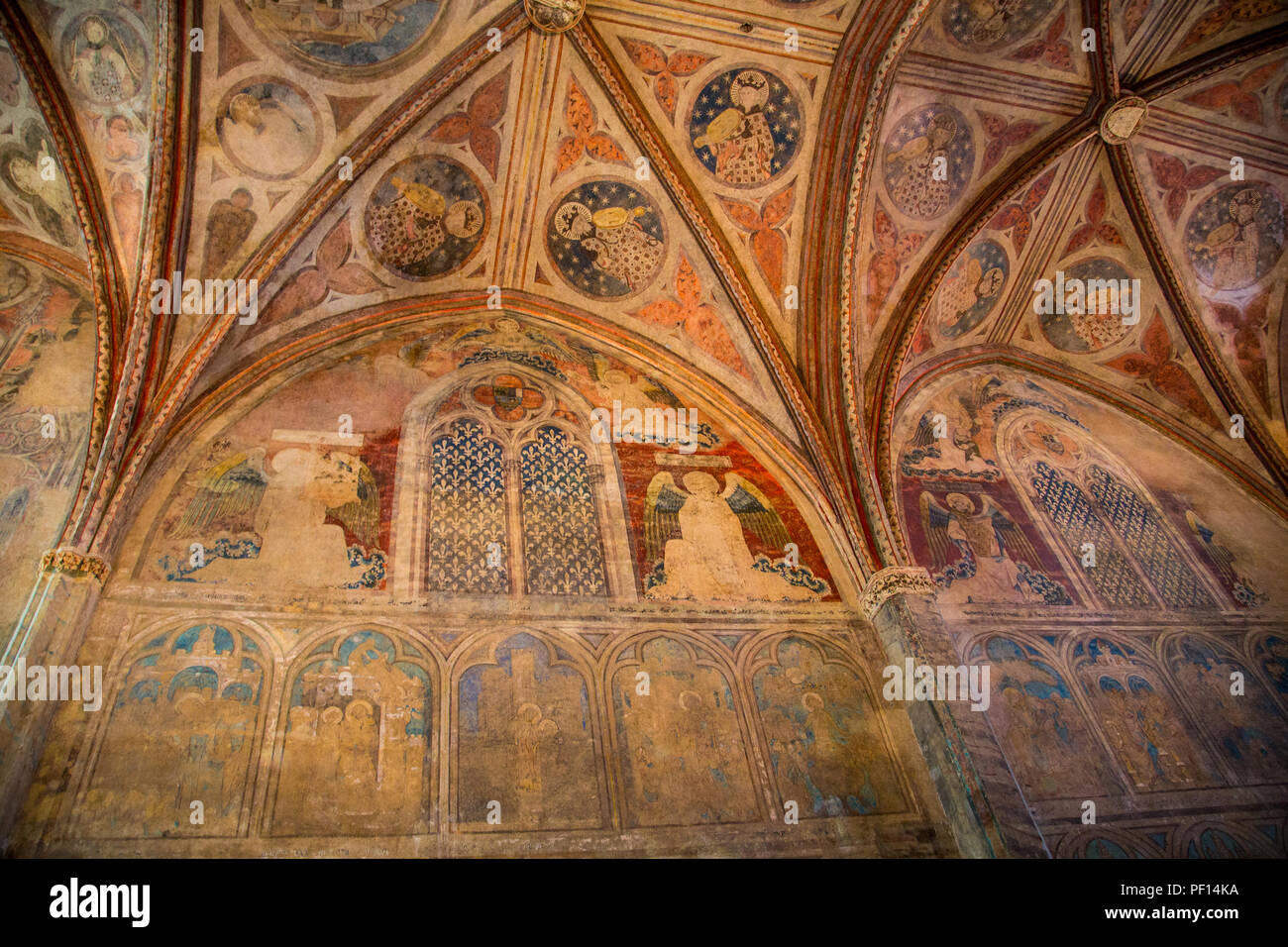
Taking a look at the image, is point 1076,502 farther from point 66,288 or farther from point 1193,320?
point 66,288

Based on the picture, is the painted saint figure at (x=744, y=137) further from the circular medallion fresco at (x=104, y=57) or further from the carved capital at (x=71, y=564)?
the carved capital at (x=71, y=564)

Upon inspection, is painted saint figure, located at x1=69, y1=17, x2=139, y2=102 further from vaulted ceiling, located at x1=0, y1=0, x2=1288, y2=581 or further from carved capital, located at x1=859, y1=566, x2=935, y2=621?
carved capital, located at x1=859, y1=566, x2=935, y2=621

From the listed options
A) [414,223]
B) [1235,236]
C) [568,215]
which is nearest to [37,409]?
[414,223]

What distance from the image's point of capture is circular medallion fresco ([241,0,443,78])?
7.80 meters

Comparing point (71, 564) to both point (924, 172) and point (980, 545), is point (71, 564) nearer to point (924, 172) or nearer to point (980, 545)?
point (980, 545)

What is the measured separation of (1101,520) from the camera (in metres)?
9.97

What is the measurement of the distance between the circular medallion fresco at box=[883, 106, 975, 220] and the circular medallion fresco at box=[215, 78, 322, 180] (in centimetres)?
680

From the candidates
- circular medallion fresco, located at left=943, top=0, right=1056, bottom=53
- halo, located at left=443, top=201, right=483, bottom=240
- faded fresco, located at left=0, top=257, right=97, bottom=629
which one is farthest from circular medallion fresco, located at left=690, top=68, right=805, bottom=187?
faded fresco, located at left=0, top=257, right=97, bottom=629

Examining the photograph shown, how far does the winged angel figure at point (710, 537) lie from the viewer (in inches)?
320

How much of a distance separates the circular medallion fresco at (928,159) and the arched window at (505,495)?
492cm

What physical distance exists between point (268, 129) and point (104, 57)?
1.49m

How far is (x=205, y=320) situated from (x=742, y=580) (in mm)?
6461

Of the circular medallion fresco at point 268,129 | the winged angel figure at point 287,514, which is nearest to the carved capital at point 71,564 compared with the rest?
the winged angel figure at point 287,514

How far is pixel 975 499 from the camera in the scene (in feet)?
32.2
